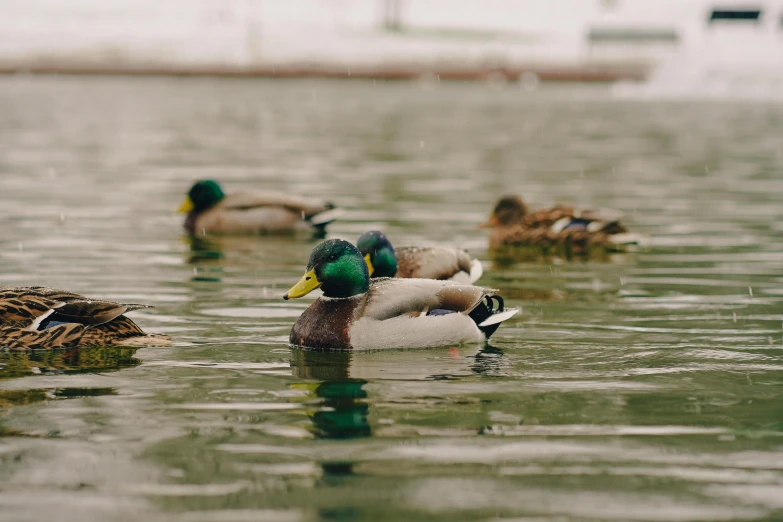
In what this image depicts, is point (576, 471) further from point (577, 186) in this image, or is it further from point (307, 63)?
point (307, 63)

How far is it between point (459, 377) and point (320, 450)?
1.86m

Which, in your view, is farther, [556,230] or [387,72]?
[387,72]

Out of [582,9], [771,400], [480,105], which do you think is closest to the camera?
[771,400]

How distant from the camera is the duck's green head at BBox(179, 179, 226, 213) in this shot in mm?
16422

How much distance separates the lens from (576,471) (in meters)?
6.20

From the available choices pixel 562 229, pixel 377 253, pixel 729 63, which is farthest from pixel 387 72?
pixel 377 253

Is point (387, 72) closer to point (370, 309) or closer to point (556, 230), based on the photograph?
point (556, 230)

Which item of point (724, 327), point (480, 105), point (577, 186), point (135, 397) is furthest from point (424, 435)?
point (480, 105)

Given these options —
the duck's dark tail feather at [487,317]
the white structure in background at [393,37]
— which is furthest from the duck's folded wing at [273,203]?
the white structure in background at [393,37]

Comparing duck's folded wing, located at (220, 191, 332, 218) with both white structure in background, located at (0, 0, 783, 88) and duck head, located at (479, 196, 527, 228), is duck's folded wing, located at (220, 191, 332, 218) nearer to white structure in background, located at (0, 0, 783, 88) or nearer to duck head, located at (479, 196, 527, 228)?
duck head, located at (479, 196, 527, 228)

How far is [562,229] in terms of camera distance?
Answer: 1477cm

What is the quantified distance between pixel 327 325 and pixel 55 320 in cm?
175

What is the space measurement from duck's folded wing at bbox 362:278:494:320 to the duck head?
600cm

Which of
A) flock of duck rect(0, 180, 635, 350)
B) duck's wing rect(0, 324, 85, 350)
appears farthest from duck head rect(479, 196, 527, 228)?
duck's wing rect(0, 324, 85, 350)
